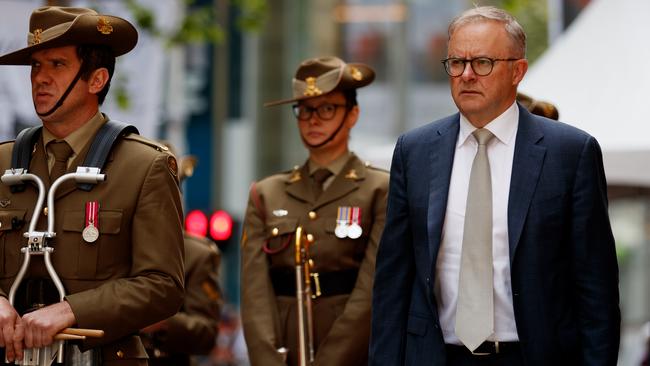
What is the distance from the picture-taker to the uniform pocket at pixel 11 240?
580 centimetres

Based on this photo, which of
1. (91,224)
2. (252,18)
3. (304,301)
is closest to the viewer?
(91,224)

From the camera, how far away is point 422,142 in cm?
587

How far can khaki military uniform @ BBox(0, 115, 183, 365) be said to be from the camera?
571cm

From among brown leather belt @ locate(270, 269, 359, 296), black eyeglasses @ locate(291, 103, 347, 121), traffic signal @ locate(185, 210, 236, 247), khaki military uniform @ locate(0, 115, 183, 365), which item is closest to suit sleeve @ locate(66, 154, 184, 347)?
khaki military uniform @ locate(0, 115, 183, 365)

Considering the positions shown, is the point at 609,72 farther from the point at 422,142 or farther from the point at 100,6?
the point at 100,6

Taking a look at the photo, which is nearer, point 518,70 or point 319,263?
point 518,70

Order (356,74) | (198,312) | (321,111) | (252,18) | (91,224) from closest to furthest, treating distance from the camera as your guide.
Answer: (91,224), (321,111), (356,74), (198,312), (252,18)

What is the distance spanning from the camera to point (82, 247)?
575cm

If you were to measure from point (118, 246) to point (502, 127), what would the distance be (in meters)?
1.64

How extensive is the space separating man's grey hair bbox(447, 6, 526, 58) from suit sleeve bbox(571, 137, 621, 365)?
579mm

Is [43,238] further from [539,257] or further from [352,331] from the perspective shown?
[352,331]

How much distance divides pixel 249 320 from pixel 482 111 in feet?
7.91

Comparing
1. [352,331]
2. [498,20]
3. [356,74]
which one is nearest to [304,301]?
[352,331]

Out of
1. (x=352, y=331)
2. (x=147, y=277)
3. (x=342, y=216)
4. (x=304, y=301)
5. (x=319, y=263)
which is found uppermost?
(x=147, y=277)
